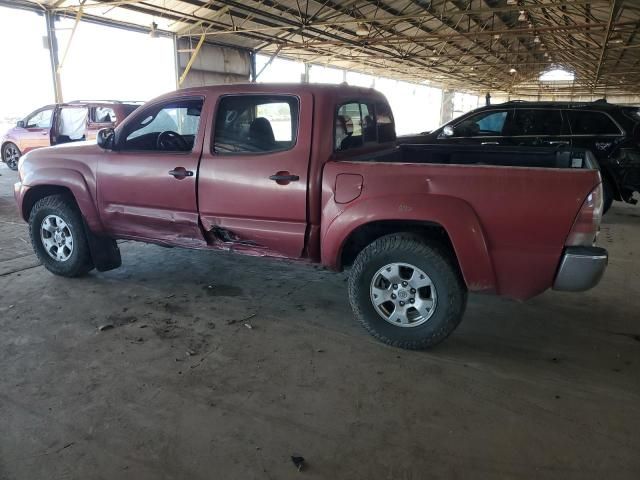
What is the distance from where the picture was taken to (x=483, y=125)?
7.85m

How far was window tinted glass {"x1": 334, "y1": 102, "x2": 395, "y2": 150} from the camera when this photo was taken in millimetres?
3543

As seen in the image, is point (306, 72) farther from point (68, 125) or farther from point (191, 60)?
point (68, 125)

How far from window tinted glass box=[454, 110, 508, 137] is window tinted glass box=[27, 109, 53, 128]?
353 inches

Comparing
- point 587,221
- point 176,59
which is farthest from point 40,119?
point 587,221

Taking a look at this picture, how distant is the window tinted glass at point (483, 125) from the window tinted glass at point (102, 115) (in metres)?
7.19

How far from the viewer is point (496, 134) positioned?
768cm

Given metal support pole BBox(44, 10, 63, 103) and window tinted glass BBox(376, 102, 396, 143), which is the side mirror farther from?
metal support pole BBox(44, 10, 63, 103)

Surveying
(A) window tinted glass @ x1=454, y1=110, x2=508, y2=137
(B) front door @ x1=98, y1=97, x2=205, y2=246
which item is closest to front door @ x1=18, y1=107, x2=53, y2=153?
(B) front door @ x1=98, y1=97, x2=205, y2=246

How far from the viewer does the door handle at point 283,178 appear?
10.8ft

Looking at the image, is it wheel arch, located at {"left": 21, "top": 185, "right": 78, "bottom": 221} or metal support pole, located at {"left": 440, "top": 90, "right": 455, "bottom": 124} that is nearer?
wheel arch, located at {"left": 21, "top": 185, "right": 78, "bottom": 221}

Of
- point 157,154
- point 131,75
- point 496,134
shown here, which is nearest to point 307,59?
point 131,75

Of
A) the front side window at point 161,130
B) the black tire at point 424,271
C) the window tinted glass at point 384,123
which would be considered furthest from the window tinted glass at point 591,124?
the front side window at point 161,130

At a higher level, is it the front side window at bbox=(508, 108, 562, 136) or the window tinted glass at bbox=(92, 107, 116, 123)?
the window tinted glass at bbox=(92, 107, 116, 123)

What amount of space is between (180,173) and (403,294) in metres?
1.95
